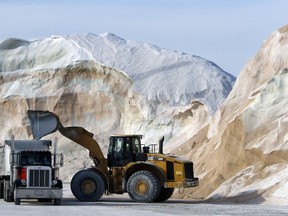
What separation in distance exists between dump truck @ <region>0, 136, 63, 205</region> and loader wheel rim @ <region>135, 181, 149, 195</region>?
331 centimetres

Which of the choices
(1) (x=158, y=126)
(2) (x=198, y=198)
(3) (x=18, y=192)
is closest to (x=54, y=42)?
(1) (x=158, y=126)

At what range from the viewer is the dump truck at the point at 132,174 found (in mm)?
35719

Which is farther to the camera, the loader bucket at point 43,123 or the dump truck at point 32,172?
the loader bucket at point 43,123

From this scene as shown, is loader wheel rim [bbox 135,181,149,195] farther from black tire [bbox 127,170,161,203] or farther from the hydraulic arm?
the hydraulic arm

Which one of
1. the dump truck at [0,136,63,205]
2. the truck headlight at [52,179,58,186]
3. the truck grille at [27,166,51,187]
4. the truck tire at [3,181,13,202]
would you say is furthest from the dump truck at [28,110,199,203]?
the truck grille at [27,166,51,187]

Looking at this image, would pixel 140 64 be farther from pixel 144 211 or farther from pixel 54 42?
pixel 144 211

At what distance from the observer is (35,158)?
112 ft

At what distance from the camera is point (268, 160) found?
40594 mm

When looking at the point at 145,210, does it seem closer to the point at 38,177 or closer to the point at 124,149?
Answer: the point at 38,177

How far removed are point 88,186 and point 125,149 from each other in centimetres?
212

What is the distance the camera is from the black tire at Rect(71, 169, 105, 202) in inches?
1435

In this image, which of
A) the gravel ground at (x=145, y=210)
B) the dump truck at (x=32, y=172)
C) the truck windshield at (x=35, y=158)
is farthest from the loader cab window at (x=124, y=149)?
the gravel ground at (x=145, y=210)

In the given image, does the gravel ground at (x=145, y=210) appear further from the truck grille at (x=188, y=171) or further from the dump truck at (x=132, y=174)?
the truck grille at (x=188, y=171)

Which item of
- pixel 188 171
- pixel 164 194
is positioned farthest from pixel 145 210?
pixel 164 194
